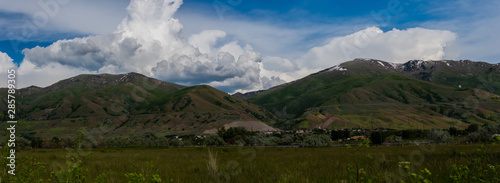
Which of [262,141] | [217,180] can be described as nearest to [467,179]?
[217,180]

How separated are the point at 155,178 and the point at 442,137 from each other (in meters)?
91.1

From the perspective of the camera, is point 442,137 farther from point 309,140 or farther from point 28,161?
point 28,161

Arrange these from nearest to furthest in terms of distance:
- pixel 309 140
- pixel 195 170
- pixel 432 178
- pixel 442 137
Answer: pixel 432 178, pixel 195 170, pixel 309 140, pixel 442 137

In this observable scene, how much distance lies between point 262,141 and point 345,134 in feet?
254

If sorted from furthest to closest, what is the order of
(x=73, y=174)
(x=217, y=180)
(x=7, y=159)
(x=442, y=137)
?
(x=442, y=137) → (x=217, y=180) → (x=7, y=159) → (x=73, y=174)

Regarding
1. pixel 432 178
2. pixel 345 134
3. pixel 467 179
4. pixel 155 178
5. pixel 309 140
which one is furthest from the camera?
pixel 345 134

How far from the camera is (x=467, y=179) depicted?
4645 mm

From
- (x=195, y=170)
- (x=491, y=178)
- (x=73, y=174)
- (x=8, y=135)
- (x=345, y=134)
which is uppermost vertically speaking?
(x=8, y=135)

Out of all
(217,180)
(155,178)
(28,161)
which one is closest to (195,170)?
(217,180)

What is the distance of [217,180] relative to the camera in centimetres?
775

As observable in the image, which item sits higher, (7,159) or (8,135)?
(8,135)

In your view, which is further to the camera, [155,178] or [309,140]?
[309,140]

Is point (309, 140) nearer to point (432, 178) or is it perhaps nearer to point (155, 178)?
point (432, 178)

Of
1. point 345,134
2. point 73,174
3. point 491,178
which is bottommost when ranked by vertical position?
point 345,134
